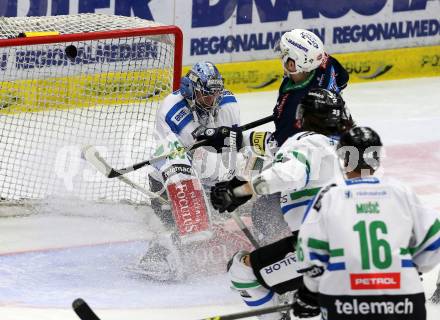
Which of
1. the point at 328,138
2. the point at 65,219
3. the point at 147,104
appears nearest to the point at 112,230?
the point at 65,219

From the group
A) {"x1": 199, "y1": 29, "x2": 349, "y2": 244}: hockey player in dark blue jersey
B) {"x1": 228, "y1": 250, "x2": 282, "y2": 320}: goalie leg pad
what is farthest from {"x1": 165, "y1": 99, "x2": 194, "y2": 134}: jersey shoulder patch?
{"x1": 228, "y1": 250, "x2": 282, "y2": 320}: goalie leg pad

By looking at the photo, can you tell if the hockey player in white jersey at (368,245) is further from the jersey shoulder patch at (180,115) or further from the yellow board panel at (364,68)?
the yellow board panel at (364,68)

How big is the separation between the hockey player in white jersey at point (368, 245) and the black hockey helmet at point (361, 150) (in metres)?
0.06

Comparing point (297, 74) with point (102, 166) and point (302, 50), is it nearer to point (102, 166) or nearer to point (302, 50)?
point (302, 50)

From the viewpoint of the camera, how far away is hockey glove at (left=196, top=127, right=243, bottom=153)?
17.9ft

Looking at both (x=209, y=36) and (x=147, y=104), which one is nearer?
(x=147, y=104)

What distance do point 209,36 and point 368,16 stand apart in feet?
4.85

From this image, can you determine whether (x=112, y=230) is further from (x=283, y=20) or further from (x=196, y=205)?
(x=283, y=20)

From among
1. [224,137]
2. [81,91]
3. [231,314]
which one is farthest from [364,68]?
[231,314]

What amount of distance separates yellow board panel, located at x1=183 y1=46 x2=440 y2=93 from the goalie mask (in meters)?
3.24

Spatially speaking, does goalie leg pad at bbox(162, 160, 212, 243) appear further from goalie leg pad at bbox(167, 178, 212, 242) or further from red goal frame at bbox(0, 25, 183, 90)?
red goal frame at bbox(0, 25, 183, 90)

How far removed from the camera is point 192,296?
17.4 feet

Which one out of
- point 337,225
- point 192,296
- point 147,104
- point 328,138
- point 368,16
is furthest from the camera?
point 368,16

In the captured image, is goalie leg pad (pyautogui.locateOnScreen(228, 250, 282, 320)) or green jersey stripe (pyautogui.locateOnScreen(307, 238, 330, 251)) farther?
goalie leg pad (pyautogui.locateOnScreen(228, 250, 282, 320))
